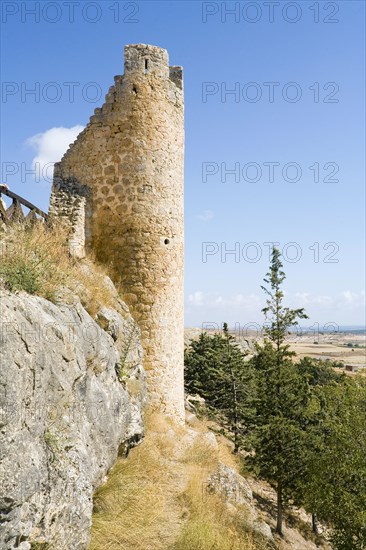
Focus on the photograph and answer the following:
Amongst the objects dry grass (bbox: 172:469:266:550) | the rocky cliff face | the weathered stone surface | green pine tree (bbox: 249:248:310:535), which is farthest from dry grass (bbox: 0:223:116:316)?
green pine tree (bbox: 249:248:310:535)

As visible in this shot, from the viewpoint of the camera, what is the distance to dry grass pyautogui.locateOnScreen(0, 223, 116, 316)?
589cm

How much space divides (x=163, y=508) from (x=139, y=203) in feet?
23.3

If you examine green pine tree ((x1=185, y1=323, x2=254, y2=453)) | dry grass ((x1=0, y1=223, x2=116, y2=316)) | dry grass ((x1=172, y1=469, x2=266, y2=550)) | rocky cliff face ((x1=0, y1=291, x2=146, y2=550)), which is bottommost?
green pine tree ((x1=185, y1=323, x2=254, y2=453))

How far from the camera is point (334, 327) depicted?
1795 cm

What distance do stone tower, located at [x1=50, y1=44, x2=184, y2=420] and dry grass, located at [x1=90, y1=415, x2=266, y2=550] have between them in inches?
79.5

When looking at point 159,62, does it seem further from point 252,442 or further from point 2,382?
point 252,442

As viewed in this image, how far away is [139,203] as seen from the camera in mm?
11250

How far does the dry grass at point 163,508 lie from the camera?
6695 mm

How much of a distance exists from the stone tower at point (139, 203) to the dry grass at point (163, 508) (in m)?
2.02

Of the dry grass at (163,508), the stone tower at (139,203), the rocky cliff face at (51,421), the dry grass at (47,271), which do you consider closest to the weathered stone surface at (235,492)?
the dry grass at (163,508)

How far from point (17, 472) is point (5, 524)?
495 mm

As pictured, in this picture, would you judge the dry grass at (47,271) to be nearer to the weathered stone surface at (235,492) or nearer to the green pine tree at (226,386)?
the weathered stone surface at (235,492)

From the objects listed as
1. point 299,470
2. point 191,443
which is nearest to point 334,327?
point 299,470

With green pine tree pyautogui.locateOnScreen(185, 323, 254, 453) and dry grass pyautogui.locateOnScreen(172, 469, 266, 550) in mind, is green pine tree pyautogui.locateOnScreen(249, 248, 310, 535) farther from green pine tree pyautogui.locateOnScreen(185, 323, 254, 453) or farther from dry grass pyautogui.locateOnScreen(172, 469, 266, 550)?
dry grass pyautogui.locateOnScreen(172, 469, 266, 550)
